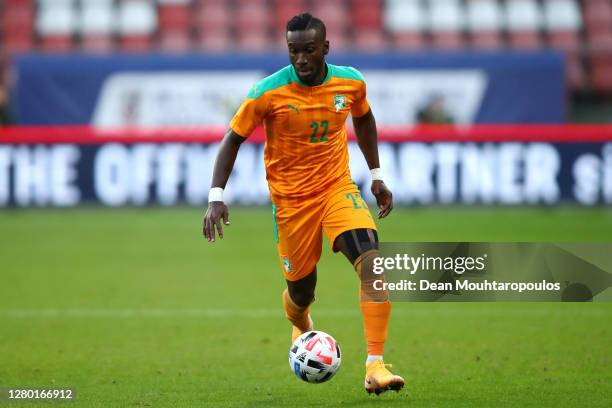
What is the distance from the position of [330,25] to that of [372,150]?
17.1 meters

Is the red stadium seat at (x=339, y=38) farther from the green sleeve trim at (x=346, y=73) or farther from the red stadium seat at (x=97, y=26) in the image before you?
the green sleeve trim at (x=346, y=73)

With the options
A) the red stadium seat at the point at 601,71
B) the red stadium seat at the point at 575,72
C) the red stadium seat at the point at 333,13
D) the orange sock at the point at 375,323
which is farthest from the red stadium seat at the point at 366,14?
the orange sock at the point at 375,323

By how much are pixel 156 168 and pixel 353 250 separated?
12451 millimetres

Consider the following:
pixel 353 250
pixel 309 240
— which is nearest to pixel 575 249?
pixel 353 250

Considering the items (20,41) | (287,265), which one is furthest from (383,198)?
(20,41)

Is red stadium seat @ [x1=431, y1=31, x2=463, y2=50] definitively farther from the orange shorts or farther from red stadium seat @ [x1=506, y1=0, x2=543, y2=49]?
the orange shorts

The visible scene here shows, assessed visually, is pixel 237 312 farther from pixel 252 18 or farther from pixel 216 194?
pixel 252 18

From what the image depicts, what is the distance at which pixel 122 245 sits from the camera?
15.3m

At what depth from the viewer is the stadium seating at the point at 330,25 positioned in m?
23.9

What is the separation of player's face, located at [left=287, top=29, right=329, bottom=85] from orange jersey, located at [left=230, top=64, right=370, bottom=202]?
0.13 metres

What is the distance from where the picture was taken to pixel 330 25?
78.5 feet

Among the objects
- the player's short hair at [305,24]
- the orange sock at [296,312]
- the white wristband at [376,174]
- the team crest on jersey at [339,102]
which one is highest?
the player's short hair at [305,24]

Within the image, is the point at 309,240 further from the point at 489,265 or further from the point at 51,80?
the point at 51,80

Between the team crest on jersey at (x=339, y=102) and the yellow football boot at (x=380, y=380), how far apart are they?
5.06 ft
